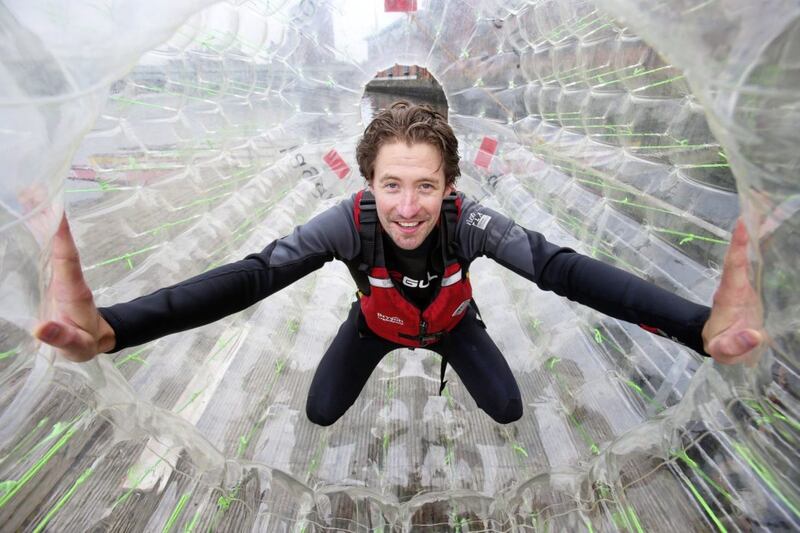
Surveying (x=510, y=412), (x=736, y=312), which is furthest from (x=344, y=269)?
(x=736, y=312)

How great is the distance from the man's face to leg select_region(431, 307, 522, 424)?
1.57 feet

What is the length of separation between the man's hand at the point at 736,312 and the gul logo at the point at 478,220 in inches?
22.5

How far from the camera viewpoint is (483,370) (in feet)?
5.12

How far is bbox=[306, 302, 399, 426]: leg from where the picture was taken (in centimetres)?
159

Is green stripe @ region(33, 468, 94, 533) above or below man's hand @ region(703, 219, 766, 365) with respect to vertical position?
below

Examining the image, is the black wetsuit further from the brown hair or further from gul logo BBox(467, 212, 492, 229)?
the brown hair

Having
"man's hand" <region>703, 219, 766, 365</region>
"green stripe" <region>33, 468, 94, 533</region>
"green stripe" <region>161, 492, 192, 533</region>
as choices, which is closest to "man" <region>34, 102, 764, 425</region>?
"man's hand" <region>703, 219, 766, 365</region>

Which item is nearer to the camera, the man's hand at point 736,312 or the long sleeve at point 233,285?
the man's hand at point 736,312

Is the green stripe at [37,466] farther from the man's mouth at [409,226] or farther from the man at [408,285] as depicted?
the man's mouth at [409,226]

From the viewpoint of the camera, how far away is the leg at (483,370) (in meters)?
1.54

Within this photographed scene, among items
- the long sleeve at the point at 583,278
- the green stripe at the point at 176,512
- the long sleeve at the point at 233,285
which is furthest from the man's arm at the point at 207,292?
the green stripe at the point at 176,512

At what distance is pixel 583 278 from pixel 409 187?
0.46 m

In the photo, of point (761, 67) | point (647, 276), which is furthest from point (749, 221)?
point (647, 276)

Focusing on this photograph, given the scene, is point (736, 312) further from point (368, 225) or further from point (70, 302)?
point (70, 302)
